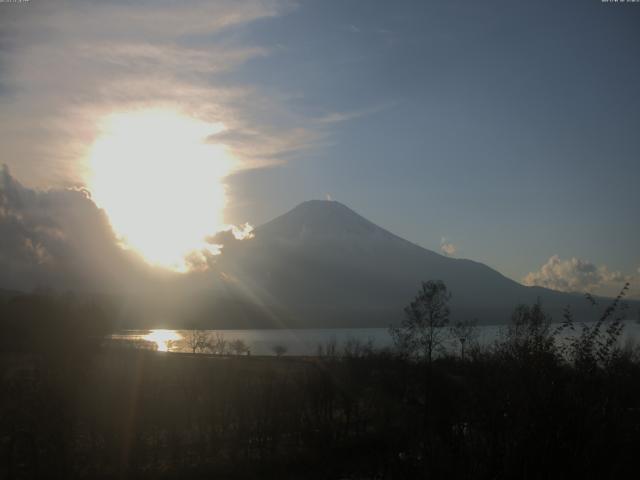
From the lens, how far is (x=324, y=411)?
25.0 metres

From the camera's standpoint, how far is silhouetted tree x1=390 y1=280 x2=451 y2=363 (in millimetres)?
36500

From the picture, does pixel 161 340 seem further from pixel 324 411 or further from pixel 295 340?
pixel 324 411

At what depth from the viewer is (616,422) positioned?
4.98m

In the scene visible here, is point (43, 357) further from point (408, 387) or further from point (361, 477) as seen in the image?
point (408, 387)

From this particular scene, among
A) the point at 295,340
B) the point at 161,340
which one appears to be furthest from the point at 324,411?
the point at 295,340

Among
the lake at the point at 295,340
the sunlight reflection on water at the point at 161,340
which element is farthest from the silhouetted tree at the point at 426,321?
the sunlight reflection on water at the point at 161,340

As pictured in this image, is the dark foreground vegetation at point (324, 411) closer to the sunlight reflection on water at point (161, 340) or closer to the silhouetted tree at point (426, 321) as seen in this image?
the silhouetted tree at point (426, 321)

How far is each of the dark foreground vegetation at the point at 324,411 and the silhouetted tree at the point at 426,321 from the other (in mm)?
1509

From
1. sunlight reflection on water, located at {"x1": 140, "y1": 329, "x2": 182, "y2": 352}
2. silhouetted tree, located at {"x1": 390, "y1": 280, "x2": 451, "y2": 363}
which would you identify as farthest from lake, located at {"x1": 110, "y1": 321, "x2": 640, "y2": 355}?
silhouetted tree, located at {"x1": 390, "y1": 280, "x2": 451, "y2": 363}

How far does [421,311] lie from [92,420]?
2401 cm

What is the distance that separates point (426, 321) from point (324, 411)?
14.7 meters

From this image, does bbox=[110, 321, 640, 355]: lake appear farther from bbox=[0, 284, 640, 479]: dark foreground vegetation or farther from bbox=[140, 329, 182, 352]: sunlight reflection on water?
bbox=[0, 284, 640, 479]: dark foreground vegetation

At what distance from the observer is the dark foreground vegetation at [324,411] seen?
494 cm

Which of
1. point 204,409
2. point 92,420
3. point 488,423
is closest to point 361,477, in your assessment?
point 204,409
